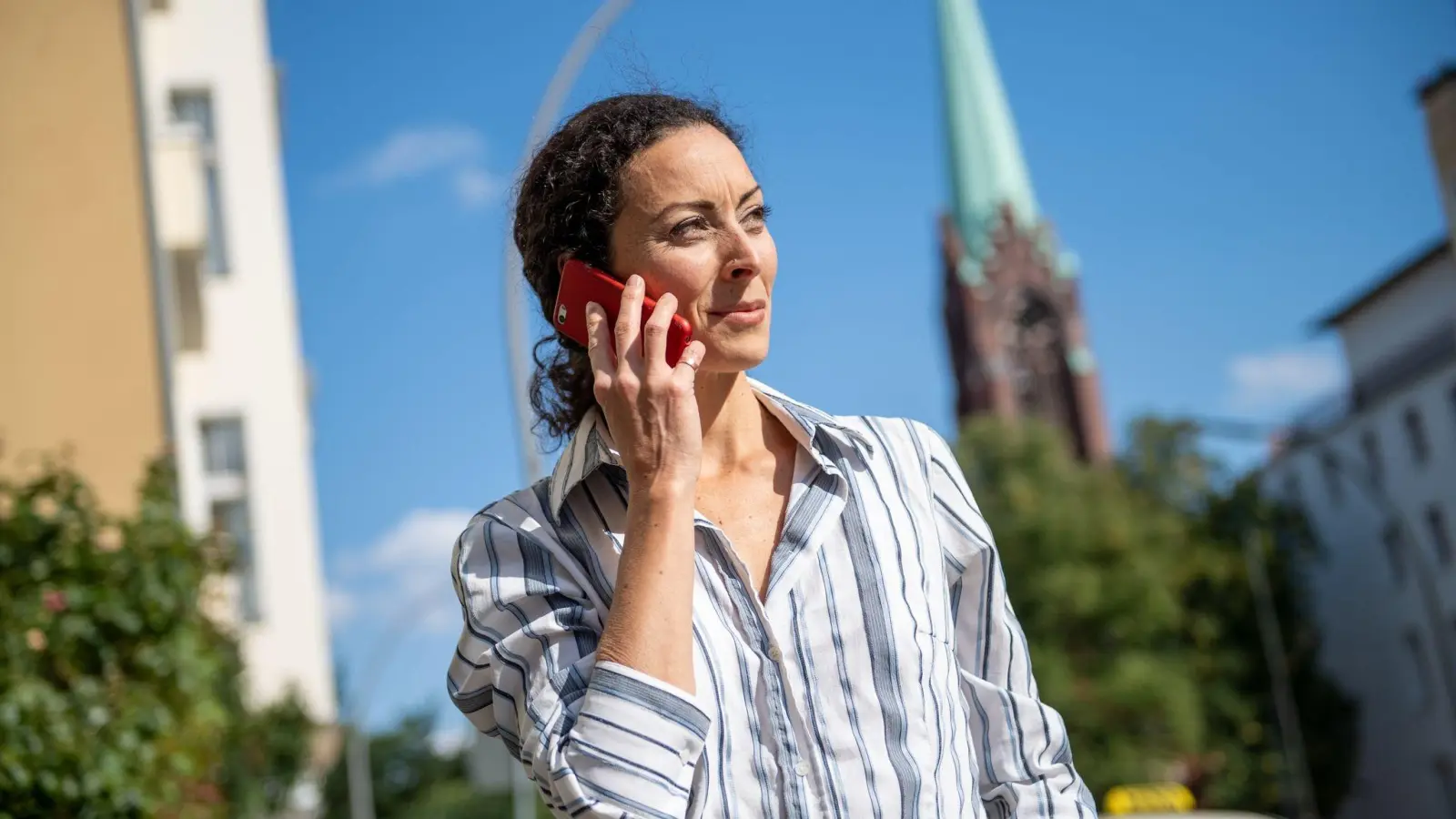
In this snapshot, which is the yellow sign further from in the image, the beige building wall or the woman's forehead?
the woman's forehead

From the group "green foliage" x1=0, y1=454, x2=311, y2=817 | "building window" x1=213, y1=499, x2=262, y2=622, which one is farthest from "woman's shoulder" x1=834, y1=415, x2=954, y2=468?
"building window" x1=213, y1=499, x2=262, y2=622

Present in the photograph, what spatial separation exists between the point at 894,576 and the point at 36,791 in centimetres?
460

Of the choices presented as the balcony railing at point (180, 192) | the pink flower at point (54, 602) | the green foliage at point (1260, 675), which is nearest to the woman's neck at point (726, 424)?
the pink flower at point (54, 602)

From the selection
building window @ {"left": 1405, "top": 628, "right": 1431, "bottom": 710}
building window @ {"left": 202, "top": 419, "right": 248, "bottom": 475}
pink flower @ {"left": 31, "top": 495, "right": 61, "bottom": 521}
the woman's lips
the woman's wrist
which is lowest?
building window @ {"left": 1405, "top": 628, "right": 1431, "bottom": 710}

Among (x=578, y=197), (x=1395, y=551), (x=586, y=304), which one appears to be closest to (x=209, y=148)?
(x=578, y=197)

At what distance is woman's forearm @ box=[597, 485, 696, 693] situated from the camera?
2.20 meters

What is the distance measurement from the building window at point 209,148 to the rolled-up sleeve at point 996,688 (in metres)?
16.1

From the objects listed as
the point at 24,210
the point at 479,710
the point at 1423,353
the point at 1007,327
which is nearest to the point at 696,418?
the point at 479,710

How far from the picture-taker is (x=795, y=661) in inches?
90.3

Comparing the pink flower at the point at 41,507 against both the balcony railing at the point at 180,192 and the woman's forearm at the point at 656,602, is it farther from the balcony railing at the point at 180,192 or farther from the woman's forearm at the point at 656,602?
the balcony railing at the point at 180,192

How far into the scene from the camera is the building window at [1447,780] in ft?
156

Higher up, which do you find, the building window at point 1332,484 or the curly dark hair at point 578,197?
the building window at point 1332,484

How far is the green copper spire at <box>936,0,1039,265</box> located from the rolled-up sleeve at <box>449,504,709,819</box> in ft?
280

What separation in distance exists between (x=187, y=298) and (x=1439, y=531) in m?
37.3
